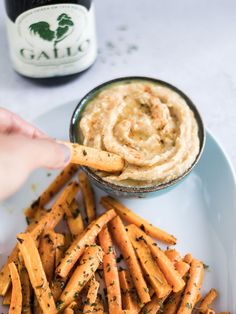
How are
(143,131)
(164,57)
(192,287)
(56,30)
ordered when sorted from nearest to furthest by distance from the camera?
(192,287), (143,131), (56,30), (164,57)

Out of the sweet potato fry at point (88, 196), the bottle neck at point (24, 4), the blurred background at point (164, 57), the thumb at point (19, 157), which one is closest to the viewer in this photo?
the thumb at point (19, 157)

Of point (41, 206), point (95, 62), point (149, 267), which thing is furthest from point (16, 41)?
point (149, 267)

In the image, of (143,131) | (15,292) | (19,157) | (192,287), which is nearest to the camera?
(19,157)

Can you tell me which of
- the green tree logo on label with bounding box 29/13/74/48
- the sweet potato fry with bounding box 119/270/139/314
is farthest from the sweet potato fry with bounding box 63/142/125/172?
the green tree logo on label with bounding box 29/13/74/48

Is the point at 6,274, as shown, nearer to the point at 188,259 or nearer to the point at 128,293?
the point at 128,293

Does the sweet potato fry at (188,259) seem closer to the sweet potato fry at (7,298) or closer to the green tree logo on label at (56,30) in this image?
the sweet potato fry at (7,298)

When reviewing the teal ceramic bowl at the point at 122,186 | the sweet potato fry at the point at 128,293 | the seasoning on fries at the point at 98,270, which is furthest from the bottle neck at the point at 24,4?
the sweet potato fry at the point at 128,293

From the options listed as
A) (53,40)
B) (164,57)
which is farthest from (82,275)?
(164,57)

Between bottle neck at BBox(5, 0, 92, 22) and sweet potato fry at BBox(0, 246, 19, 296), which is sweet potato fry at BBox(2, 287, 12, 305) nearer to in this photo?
sweet potato fry at BBox(0, 246, 19, 296)
